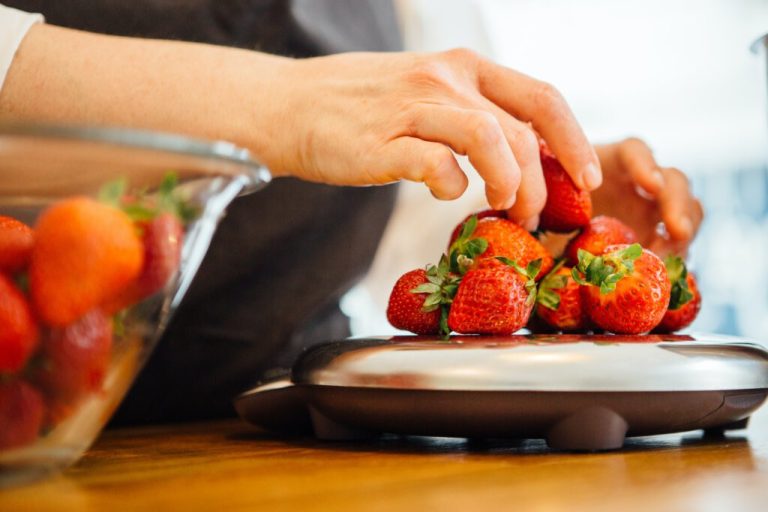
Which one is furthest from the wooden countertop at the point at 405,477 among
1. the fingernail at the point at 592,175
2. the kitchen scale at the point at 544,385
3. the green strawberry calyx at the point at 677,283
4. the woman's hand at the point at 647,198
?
the woman's hand at the point at 647,198

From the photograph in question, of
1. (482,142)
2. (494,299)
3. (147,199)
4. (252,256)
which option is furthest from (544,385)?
(252,256)

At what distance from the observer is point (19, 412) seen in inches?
17.5

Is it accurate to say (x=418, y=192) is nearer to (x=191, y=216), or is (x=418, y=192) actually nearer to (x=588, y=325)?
(x=588, y=325)

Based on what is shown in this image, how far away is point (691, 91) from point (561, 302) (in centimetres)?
414

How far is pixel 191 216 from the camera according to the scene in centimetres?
48

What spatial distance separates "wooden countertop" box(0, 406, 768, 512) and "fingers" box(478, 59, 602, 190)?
237 mm

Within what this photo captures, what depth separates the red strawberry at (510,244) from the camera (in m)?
0.74

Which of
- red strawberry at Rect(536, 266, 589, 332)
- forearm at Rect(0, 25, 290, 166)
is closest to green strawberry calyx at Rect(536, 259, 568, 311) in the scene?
red strawberry at Rect(536, 266, 589, 332)

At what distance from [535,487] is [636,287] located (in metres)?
0.25

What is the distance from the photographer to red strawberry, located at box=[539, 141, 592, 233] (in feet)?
2.73

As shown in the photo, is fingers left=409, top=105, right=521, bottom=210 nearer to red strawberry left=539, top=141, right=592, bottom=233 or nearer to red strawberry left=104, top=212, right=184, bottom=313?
red strawberry left=539, top=141, right=592, bottom=233

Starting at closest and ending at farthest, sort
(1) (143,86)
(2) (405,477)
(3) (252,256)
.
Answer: (2) (405,477) → (1) (143,86) → (3) (252,256)

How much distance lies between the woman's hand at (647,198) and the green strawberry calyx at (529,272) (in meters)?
0.37

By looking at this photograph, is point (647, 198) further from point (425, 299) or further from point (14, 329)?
point (14, 329)
